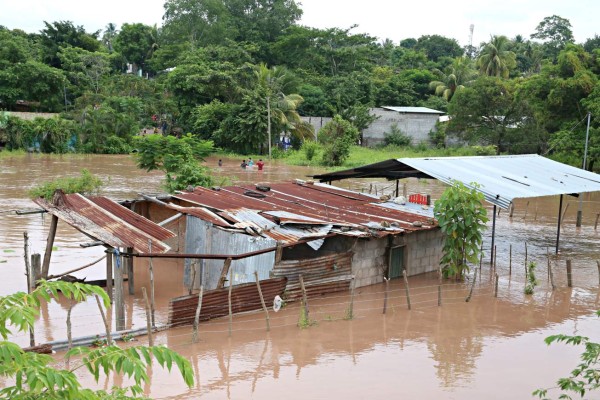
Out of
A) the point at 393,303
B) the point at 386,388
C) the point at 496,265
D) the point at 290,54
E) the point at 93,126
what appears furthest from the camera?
the point at 290,54

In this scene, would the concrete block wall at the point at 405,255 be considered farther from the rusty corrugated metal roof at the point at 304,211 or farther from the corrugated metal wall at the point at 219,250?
the corrugated metal wall at the point at 219,250

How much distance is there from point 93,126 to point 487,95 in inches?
823

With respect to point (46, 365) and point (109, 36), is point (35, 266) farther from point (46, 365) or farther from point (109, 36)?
point (109, 36)

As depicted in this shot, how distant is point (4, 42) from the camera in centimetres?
4131

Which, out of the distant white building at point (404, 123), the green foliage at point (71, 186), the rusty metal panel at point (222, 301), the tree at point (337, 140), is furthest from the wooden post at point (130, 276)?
the distant white building at point (404, 123)

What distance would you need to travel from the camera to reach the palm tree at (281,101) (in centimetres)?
3897

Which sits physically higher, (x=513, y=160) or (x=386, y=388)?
(x=513, y=160)

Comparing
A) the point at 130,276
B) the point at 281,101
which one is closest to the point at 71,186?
the point at 130,276

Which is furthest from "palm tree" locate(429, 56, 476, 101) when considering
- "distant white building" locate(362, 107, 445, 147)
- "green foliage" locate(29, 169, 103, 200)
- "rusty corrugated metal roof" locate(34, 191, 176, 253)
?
"rusty corrugated metal roof" locate(34, 191, 176, 253)

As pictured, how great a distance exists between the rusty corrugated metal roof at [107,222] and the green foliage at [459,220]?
17.7ft

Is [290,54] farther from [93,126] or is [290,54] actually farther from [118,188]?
[118,188]

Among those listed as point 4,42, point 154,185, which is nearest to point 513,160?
point 154,185

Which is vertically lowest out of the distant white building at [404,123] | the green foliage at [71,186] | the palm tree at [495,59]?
the green foliage at [71,186]

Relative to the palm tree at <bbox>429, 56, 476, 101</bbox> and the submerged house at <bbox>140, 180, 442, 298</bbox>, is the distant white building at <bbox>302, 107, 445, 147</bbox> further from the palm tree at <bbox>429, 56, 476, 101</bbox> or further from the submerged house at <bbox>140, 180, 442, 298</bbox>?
the submerged house at <bbox>140, 180, 442, 298</bbox>
